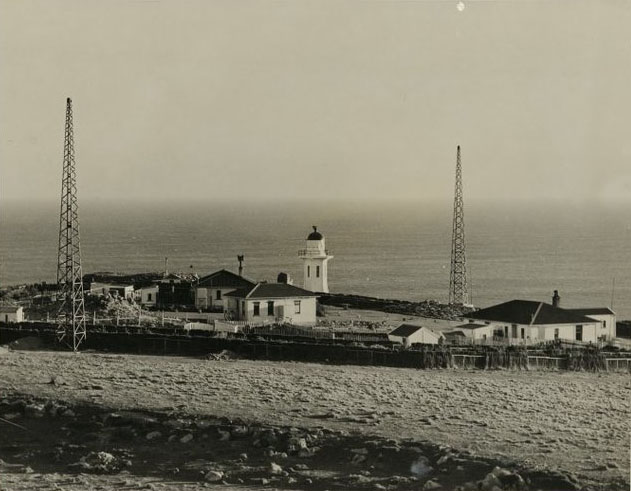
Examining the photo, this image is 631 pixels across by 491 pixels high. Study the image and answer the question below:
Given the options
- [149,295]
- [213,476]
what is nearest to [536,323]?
[213,476]

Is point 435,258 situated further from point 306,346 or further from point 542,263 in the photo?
point 306,346

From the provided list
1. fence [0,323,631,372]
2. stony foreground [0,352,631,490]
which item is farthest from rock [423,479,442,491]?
fence [0,323,631,372]

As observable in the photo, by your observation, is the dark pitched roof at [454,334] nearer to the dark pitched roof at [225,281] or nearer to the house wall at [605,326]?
the house wall at [605,326]

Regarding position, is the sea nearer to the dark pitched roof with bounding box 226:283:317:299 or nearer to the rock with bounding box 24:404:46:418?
the dark pitched roof with bounding box 226:283:317:299

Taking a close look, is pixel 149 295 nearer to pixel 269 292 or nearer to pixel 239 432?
pixel 269 292

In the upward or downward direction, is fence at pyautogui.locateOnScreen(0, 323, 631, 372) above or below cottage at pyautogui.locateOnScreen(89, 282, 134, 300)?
below
